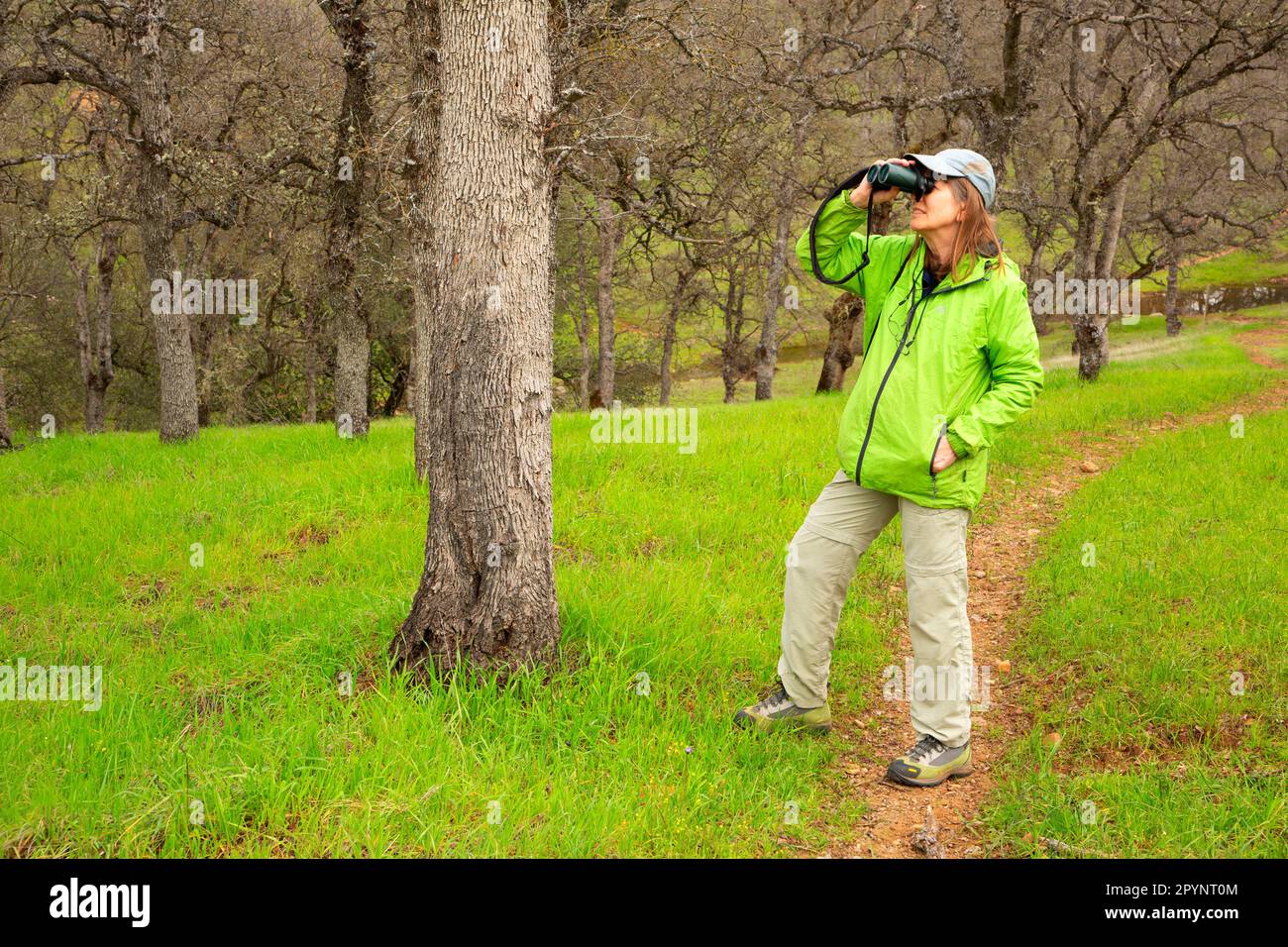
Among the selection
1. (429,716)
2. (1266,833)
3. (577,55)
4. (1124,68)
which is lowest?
(1266,833)

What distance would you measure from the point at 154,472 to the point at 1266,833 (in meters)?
9.95

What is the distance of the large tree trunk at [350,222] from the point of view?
9898 millimetres

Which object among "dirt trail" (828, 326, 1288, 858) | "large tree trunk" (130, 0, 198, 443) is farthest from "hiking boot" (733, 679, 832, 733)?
"large tree trunk" (130, 0, 198, 443)

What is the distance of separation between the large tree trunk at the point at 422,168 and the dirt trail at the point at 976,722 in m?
4.39

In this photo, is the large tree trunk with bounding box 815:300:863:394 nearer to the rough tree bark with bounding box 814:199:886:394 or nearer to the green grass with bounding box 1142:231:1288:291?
the rough tree bark with bounding box 814:199:886:394

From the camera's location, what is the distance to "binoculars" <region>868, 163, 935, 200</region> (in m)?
3.89

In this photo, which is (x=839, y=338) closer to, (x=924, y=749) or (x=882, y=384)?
(x=882, y=384)

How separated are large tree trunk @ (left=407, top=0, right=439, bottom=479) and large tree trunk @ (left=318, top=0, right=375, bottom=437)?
7.89ft

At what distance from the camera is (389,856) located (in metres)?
3.09

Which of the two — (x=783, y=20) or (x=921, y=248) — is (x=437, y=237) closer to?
(x=921, y=248)

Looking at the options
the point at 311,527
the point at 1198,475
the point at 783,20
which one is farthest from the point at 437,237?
the point at 783,20

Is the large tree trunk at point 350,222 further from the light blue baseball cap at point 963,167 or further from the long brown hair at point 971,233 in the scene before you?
the long brown hair at point 971,233

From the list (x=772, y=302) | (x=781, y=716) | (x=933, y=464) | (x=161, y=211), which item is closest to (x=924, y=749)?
(x=781, y=716)

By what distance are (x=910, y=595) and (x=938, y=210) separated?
1.73 metres
